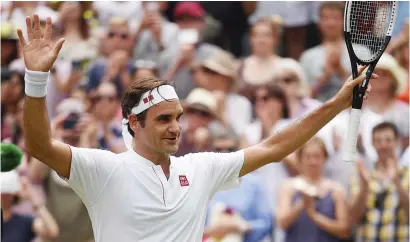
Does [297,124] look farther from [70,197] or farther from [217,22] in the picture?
[217,22]

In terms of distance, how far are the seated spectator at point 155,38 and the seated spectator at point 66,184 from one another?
1174 mm

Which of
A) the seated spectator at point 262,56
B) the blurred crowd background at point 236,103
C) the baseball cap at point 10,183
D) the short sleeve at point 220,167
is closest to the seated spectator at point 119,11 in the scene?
the blurred crowd background at point 236,103

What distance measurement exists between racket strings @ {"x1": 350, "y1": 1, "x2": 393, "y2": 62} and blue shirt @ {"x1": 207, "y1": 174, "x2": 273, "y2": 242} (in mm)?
3445

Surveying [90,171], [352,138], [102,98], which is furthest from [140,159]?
[102,98]

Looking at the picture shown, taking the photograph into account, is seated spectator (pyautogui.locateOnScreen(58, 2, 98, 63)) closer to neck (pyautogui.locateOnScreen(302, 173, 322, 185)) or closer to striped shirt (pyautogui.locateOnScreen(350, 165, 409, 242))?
neck (pyautogui.locateOnScreen(302, 173, 322, 185))

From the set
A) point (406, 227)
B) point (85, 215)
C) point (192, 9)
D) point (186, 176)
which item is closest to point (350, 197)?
point (406, 227)

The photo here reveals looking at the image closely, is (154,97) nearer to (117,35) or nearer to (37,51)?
(37,51)

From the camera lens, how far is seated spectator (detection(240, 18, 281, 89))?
401 inches

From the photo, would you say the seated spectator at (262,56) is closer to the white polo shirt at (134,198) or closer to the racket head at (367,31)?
the racket head at (367,31)

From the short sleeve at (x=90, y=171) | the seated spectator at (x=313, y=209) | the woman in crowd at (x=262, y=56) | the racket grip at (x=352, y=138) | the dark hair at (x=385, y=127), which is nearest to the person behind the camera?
the short sleeve at (x=90, y=171)

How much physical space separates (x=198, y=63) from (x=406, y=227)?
Result: 2954mm

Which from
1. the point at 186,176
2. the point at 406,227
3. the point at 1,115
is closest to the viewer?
the point at 186,176

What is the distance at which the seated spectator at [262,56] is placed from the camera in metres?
10.2

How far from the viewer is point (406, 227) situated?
8766mm
